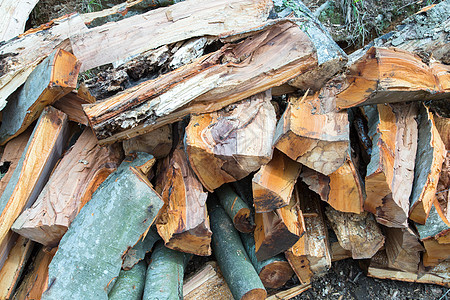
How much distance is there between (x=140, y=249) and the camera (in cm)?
214

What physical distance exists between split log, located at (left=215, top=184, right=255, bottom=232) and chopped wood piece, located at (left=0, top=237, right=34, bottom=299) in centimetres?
124

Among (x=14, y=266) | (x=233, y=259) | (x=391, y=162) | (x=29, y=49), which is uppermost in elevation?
(x=29, y=49)

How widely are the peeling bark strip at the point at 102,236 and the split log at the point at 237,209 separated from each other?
50cm

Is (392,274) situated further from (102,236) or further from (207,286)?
(102,236)

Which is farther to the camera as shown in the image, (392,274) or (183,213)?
(392,274)

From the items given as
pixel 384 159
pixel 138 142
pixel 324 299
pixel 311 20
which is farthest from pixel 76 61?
pixel 324 299

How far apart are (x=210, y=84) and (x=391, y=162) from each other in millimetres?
1142

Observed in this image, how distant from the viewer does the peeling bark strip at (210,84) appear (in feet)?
6.57

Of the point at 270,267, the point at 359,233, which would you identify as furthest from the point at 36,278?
the point at 359,233

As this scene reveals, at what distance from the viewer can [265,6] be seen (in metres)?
2.58

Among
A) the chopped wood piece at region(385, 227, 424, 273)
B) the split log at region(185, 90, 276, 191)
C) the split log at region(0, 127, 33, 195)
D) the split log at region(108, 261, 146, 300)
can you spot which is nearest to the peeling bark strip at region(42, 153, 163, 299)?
the split log at region(108, 261, 146, 300)

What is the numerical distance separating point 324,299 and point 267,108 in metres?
1.34

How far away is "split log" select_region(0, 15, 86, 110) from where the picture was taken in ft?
7.82

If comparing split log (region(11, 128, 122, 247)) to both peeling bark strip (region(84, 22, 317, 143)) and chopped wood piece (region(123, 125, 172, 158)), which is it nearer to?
chopped wood piece (region(123, 125, 172, 158))
